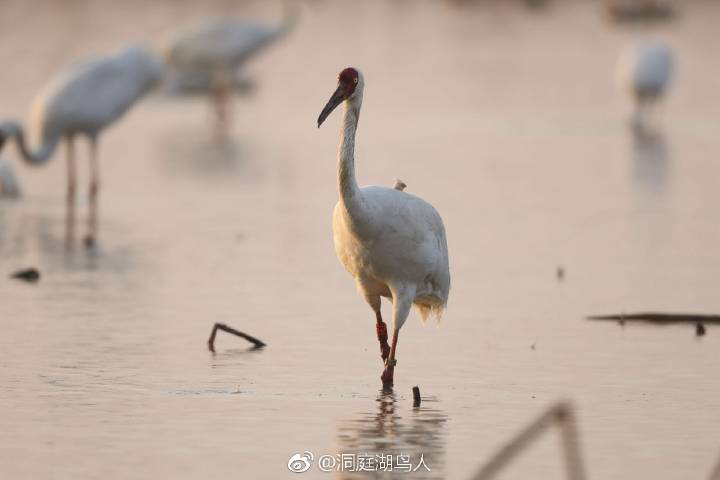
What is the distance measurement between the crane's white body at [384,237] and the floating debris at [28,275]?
4.14 meters

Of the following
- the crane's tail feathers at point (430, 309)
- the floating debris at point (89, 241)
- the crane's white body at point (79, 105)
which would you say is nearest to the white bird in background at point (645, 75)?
the crane's white body at point (79, 105)

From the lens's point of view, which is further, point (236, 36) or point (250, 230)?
point (236, 36)

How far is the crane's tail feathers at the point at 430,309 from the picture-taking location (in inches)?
441

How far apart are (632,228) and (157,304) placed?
5.80m

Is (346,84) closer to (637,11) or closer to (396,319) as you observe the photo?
(396,319)

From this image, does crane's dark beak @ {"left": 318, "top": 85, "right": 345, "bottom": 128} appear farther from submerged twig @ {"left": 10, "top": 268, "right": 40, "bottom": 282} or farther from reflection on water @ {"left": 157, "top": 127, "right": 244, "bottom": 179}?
reflection on water @ {"left": 157, "top": 127, "right": 244, "bottom": 179}

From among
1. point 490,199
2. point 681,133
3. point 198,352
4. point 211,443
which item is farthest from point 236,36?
point 211,443

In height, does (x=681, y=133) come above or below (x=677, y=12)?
below

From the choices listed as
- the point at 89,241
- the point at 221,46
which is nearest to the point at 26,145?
the point at 89,241

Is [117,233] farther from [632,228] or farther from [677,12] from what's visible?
[677,12]

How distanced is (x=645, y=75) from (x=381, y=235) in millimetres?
18354

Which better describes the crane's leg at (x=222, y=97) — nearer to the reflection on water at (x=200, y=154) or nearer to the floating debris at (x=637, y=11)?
the reflection on water at (x=200, y=154)

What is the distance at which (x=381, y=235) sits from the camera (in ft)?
34.0

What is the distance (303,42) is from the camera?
44.5 m
